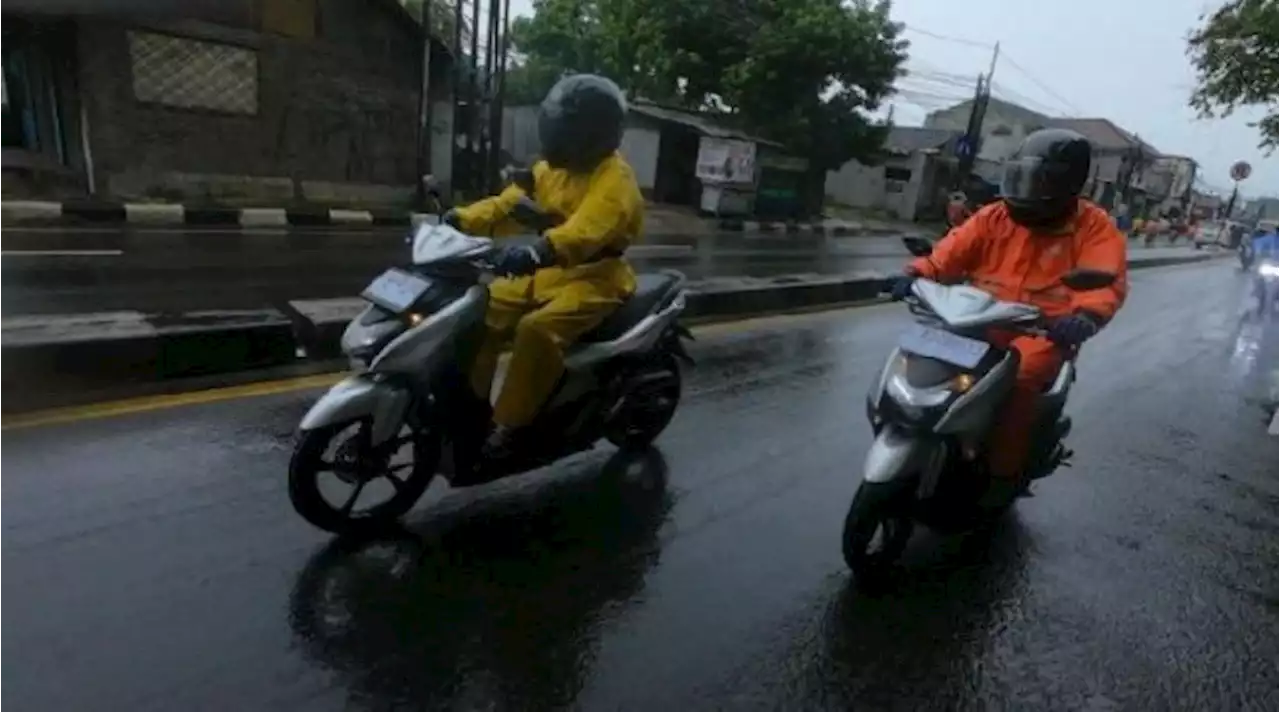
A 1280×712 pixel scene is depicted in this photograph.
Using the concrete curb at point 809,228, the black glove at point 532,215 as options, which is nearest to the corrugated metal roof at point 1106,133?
the concrete curb at point 809,228

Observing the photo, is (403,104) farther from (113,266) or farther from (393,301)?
(393,301)

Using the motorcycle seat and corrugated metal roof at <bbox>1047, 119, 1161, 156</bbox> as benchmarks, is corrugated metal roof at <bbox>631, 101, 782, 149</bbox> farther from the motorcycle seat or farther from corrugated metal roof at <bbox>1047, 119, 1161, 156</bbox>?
corrugated metal roof at <bbox>1047, 119, 1161, 156</bbox>

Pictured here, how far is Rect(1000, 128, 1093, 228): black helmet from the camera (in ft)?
11.8

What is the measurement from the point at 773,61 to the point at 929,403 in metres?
24.7

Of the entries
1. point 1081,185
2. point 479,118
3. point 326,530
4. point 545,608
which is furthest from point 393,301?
point 479,118

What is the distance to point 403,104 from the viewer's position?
18.2m

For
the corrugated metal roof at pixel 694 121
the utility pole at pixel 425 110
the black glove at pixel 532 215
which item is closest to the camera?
the black glove at pixel 532 215

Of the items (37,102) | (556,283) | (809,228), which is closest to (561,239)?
(556,283)

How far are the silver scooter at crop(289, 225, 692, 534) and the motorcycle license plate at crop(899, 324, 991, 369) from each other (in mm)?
1295

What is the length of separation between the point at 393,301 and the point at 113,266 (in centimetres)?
715

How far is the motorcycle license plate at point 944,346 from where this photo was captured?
3.20 m

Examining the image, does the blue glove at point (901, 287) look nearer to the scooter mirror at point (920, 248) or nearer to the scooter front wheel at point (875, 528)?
the scooter mirror at point (920, 248)

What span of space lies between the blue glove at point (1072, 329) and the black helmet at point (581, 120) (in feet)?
5.97

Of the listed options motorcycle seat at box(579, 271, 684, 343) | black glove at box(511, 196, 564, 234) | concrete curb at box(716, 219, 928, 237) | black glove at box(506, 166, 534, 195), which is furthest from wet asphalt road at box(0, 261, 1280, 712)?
concrete curb at box(716, 219, 928, 237)
